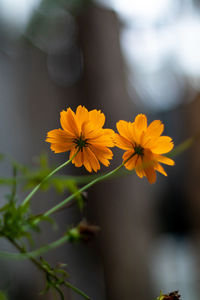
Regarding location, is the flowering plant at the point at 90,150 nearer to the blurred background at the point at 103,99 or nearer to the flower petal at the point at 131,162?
the flower petal at the point at 131,162

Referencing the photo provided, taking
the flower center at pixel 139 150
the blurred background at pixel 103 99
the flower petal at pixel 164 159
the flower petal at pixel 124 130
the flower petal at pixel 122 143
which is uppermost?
the blurred background at pixel 103 99

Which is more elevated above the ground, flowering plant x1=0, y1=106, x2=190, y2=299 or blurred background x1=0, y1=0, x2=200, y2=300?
blurred background x1=0, y1=0, x2=200, y2=300

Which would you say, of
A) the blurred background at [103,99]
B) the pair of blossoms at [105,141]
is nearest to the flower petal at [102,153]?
the pair of blossoms at [105,141]

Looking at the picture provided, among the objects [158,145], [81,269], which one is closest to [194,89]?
[81,269]

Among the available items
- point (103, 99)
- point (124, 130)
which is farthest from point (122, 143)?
point (103, 99)

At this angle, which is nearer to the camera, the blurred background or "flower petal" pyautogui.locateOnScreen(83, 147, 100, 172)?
"flower petal" pyautogui.locateOnScreen(83, 147, 100, 172)

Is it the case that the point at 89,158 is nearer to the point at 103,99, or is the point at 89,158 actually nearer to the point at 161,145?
the point at 161,145

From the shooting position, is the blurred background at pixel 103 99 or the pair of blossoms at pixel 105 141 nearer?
the pair of blossoms at pixel 105 141

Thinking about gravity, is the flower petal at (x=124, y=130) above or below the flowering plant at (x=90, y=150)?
above

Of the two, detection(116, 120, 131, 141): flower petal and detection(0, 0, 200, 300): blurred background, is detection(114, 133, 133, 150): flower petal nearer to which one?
detection(116, 120, 131, 141): flower petal

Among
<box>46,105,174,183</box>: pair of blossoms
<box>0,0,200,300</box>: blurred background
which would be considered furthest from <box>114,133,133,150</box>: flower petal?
<box>0,0,200,300</box>: blurred background
